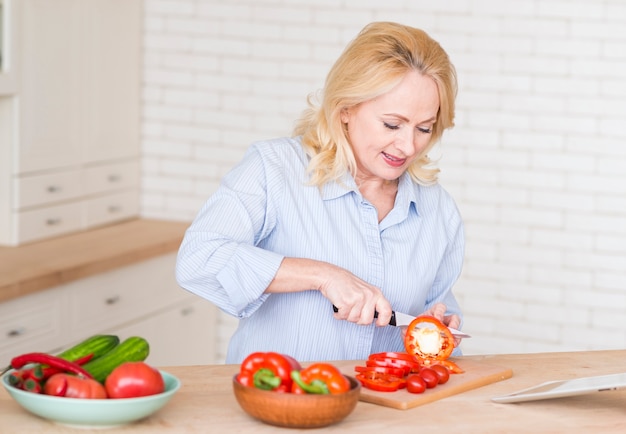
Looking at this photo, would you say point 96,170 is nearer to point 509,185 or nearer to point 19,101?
point 19,101

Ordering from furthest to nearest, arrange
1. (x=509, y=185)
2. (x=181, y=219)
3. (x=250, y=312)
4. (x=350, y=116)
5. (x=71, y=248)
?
(x=181, y=219), (x=509, y=185), (x=71, y=248), (x=350, y=116), (x=250, y=312)

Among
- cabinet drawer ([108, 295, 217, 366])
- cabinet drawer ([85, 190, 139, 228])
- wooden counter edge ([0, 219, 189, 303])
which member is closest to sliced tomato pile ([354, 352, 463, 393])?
wooden counter edge ([0, 219, 189, 303])

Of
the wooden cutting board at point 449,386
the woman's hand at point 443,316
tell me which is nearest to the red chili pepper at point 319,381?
the wooden cutting board at point 449,386

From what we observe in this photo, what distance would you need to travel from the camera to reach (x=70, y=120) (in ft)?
14.8

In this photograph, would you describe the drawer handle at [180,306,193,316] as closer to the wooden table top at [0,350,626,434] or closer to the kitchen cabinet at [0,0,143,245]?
the kitchen cabinet at [0,0,143,245]

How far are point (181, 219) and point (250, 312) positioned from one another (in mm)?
2628

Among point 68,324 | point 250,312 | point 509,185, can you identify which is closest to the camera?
point 250,312

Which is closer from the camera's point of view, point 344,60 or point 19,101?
point 344,60

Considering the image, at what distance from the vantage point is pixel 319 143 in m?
2.74

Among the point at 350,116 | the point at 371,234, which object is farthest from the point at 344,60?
the point at 371,234

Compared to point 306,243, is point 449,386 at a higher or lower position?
lower

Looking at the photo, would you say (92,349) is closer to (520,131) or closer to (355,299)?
(355,299)

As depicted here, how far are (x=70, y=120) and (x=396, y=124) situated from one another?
91.4 inches

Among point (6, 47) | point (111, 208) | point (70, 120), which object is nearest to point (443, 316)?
point (6, 47)
